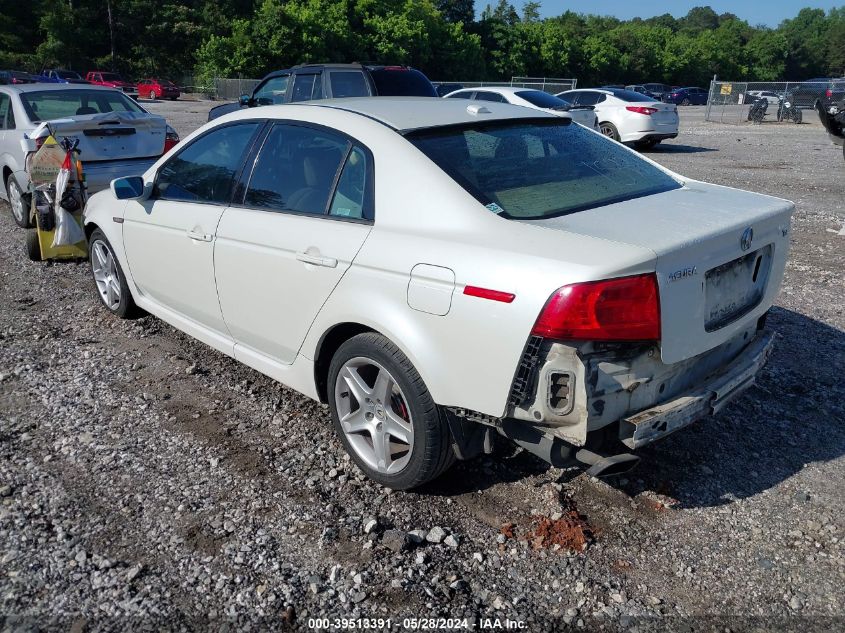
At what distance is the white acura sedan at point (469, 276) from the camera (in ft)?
8.66

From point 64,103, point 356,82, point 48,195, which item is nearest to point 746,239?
point 48,195

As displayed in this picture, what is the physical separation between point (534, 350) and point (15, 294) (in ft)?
18.0

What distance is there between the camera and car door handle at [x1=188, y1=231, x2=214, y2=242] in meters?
4.01

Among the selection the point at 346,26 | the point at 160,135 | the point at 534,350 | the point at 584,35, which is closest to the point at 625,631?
the point at 534,350

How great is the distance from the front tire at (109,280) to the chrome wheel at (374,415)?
8.51 feet

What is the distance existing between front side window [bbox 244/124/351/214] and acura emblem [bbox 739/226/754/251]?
72.7 inches

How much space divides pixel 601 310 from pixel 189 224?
2644 millimetres

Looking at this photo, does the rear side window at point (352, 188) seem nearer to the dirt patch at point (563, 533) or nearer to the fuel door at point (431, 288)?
the fuel door at point (431, 288)

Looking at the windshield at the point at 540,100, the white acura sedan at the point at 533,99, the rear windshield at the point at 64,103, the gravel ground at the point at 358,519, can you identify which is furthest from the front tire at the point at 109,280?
the windshield at the point at 540,100

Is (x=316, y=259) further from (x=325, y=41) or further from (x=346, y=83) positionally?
(x=325, y=41)

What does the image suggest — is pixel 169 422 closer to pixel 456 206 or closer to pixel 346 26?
pixel 456 206

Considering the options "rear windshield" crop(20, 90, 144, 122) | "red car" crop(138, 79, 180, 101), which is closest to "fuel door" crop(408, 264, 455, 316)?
"rear windshield" crop(20, 90, 144, 122)

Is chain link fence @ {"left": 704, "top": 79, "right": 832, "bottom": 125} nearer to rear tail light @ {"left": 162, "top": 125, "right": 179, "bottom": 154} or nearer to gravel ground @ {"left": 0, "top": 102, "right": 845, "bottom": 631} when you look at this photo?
rear tail light @ {"left": 162, "top": 125, "right": 179, "bottom": 154}

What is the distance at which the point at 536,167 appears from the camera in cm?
343
